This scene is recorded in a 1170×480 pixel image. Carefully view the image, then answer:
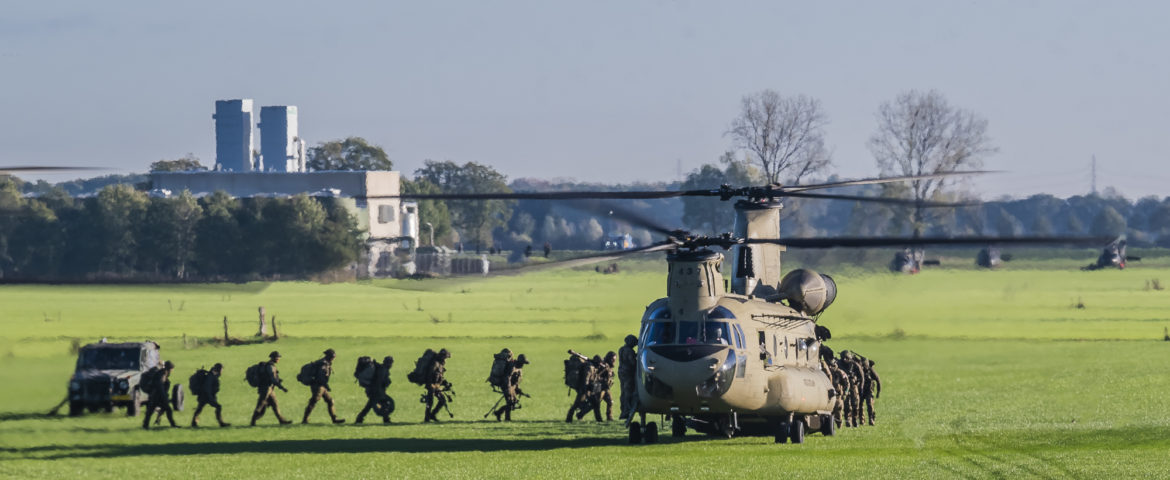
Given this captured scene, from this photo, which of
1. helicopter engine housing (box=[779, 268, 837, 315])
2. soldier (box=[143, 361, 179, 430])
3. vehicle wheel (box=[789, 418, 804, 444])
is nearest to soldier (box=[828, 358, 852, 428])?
helicopter engine housing (box=[779, 268, 837, 315])

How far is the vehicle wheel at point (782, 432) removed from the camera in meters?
32.2

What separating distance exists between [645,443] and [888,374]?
2248 centimetres

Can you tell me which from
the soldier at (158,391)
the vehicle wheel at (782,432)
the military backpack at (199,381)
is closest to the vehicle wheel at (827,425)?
the vehicle wheel at (782,432)

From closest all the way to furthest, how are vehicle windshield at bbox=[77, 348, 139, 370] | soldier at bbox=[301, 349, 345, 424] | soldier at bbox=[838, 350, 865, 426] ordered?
soldier at bbox=[301, 349, 345, 424] → soldier at bbox=[838, 350, 865, 426] → vehicle windshield at bbox=[77, 348, 139, 370]

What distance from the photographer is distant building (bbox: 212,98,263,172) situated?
133 m

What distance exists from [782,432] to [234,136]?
107 meters

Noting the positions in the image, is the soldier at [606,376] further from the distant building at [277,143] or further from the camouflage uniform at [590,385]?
the distant building at [277,143]

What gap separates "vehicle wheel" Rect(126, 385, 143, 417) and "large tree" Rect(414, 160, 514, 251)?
104m

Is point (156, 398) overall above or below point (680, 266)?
below

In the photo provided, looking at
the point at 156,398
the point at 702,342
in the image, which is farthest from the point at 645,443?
the point at 156,398

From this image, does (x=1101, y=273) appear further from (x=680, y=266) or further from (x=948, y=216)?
(x=680, y=266)

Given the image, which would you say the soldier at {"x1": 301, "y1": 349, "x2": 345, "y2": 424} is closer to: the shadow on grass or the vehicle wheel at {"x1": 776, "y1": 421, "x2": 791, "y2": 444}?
the shadow on grass

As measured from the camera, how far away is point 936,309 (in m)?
67.8

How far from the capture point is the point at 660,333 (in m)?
30.3
